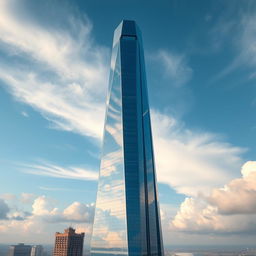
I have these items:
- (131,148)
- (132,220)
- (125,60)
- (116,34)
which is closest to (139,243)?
(132,220)

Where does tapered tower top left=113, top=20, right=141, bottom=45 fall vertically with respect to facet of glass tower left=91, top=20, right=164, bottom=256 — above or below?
above

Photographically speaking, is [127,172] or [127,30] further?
[127,30]

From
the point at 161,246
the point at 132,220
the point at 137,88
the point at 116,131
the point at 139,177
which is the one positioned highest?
the point at 137,88

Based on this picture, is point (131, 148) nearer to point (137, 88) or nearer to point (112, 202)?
point (112, 202)

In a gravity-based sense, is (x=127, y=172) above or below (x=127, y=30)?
below

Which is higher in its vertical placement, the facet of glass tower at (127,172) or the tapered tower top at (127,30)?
the tapered tower top at (127,30)

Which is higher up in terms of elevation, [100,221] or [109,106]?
[109,106]

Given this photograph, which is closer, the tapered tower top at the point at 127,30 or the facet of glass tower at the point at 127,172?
the facet of glass tower at the point at 127,172

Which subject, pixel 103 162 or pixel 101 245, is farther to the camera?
pixel 103 162
